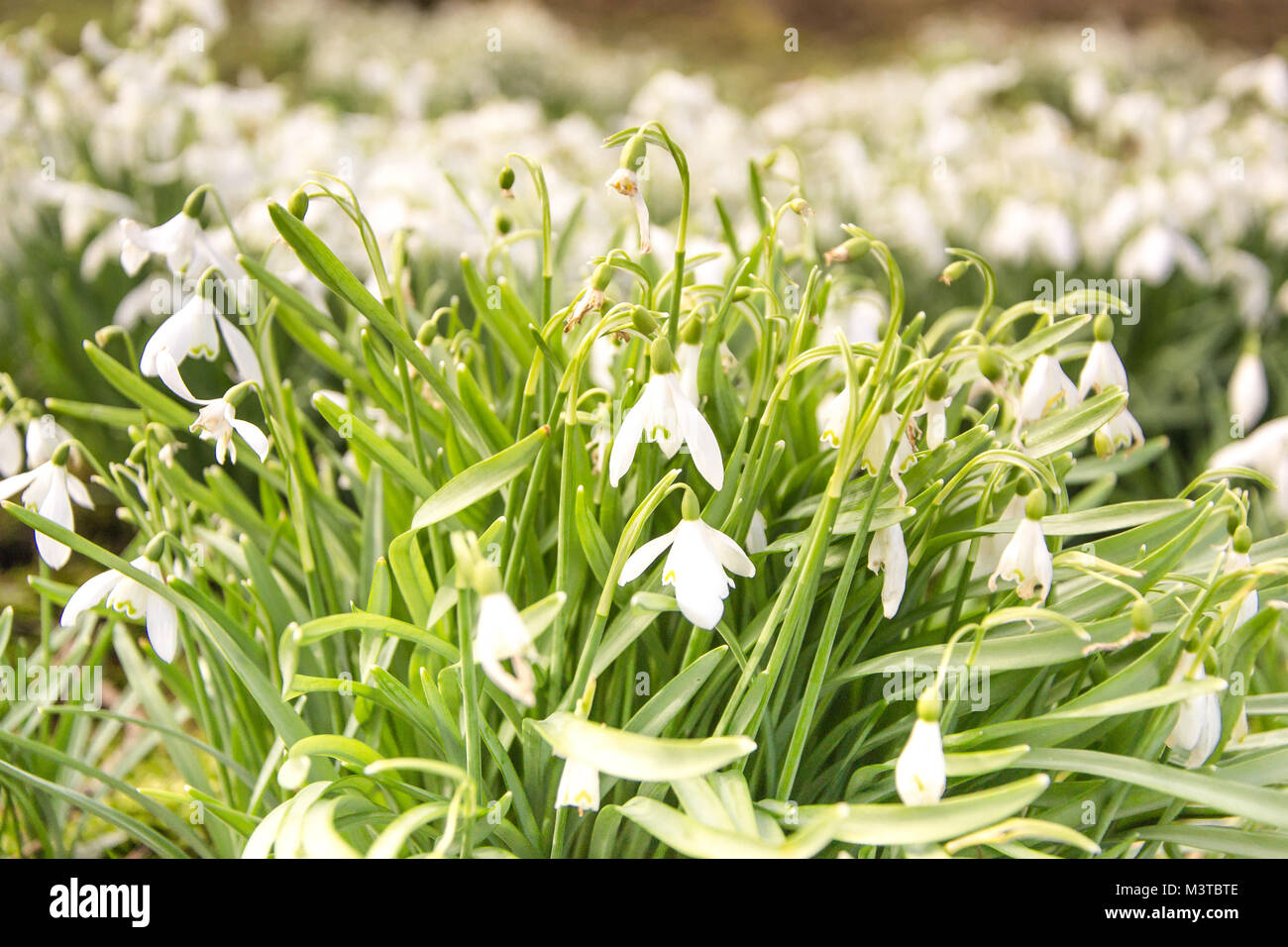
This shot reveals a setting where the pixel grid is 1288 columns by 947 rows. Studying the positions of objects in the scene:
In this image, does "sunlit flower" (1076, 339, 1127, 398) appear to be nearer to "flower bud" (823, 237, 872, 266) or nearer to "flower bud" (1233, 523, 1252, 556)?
"flower bud" (1233, 523, 1252, 556)

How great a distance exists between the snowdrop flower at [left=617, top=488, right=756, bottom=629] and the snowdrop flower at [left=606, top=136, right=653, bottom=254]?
0.29 m

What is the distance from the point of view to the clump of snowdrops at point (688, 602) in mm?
942

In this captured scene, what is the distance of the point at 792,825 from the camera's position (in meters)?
1.02

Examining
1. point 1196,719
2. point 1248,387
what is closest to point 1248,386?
point 1248,387

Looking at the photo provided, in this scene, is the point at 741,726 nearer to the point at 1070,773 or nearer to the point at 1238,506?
the point at 1070,773

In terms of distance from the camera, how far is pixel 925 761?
2.79 feet

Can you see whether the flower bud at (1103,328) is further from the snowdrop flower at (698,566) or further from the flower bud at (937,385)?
the snowdrop flower at (698,566)

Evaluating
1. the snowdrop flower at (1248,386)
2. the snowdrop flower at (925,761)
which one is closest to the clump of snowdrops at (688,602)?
the snowdrop flower at (925,761)

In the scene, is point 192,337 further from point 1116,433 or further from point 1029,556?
point 1116,433

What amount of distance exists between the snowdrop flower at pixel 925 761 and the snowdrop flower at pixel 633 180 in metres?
0.52

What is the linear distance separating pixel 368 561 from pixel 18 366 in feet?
6.31

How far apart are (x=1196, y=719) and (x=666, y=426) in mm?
584
